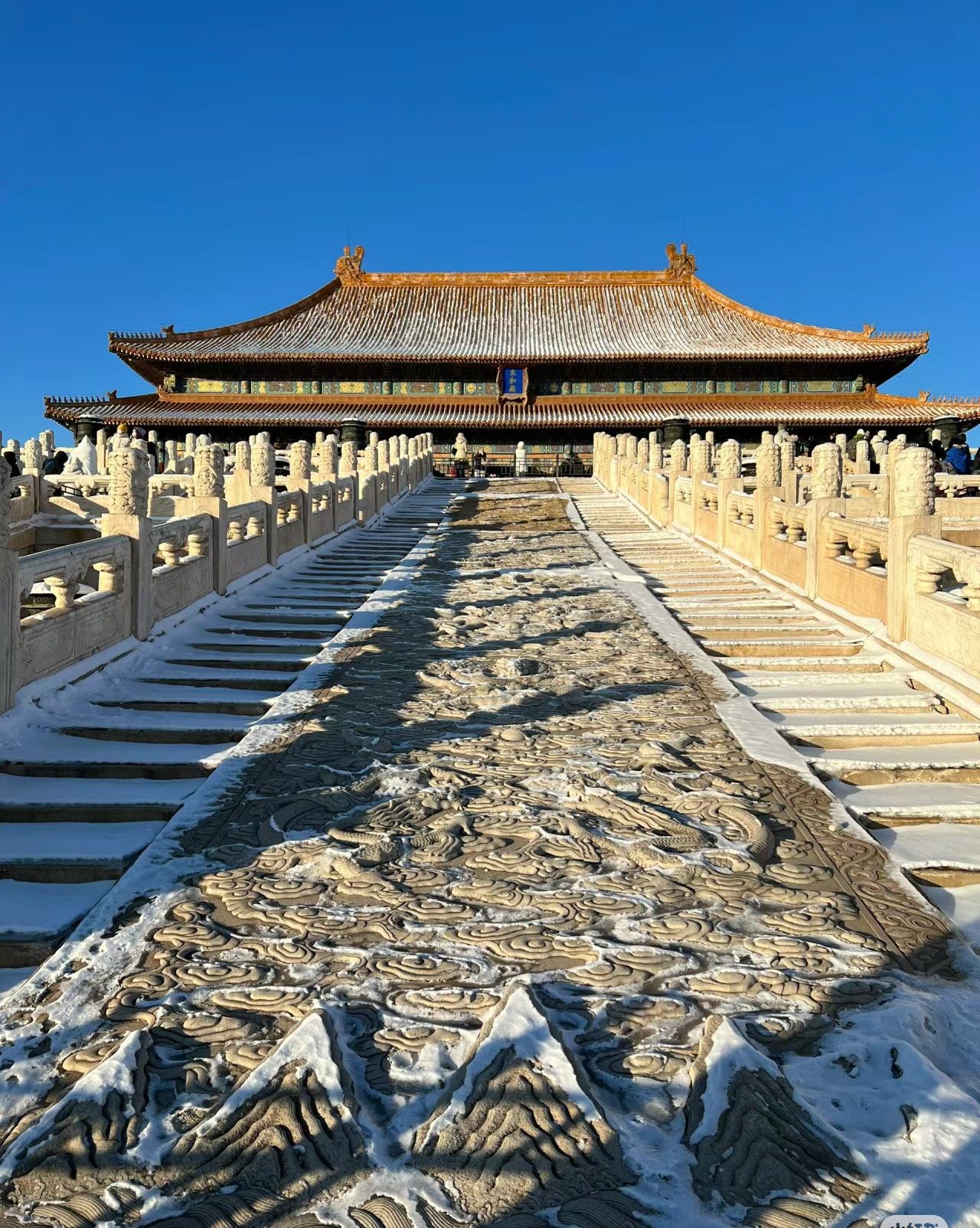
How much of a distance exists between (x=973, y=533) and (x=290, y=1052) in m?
10.3

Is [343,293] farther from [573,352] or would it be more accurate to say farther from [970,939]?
[970,939]

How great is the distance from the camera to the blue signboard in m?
39.3

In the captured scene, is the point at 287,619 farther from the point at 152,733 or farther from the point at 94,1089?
the point at 94,1089

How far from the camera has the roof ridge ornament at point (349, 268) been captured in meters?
45.7

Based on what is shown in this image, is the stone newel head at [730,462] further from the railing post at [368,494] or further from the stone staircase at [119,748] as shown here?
the railing post at [368,494]

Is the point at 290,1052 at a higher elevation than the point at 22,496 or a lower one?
lower

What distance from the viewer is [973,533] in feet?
37.2

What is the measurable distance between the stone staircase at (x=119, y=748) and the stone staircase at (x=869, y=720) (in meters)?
3.02

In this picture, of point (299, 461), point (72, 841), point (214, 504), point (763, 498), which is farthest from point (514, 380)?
point (72, 841)

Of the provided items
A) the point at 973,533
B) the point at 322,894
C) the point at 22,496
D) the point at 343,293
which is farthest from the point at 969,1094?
the point at 343,293

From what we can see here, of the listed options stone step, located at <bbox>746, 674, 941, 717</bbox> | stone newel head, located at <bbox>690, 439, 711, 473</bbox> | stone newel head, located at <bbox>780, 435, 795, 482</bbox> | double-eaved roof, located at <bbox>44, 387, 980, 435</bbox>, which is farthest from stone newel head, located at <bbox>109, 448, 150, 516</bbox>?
double-eaved roof, located at <bbox>44, 387, 980, 435</bbox>

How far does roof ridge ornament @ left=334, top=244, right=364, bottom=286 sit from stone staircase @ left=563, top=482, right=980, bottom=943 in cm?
3781

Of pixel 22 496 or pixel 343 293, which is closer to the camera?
pixel 22 496

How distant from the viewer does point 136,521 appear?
25.9ft
